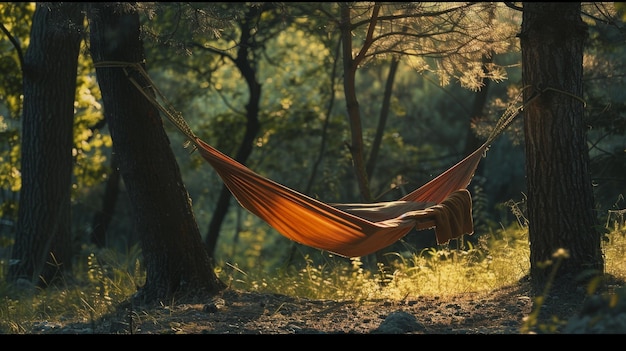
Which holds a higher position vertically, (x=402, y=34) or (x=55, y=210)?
(x=402, y=34)

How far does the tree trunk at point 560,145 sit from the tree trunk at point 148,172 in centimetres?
170

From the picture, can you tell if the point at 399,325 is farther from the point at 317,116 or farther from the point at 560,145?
the point at 317,116

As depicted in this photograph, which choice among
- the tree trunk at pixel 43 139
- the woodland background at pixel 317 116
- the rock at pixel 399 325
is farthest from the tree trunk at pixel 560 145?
the tree trunk at pixel 43 139

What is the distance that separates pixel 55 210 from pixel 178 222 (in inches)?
76.8

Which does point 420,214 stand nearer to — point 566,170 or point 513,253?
point 566,170

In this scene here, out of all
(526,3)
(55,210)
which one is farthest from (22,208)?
(526,3)

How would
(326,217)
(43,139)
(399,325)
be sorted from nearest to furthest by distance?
(399,325), (326,217), (43,139)

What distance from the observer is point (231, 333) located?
3.48 meters

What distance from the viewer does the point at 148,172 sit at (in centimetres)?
433

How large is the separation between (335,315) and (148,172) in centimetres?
119

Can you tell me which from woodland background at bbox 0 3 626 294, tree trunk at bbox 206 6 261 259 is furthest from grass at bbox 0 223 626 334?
tree trunk at bbox 206 6 261 259

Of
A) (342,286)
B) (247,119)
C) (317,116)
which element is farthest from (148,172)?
(317,116)

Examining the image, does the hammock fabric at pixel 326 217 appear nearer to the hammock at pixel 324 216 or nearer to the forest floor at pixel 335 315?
the hammock at pixel 324 216

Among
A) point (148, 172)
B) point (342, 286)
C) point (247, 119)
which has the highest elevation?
point (247, 119)
